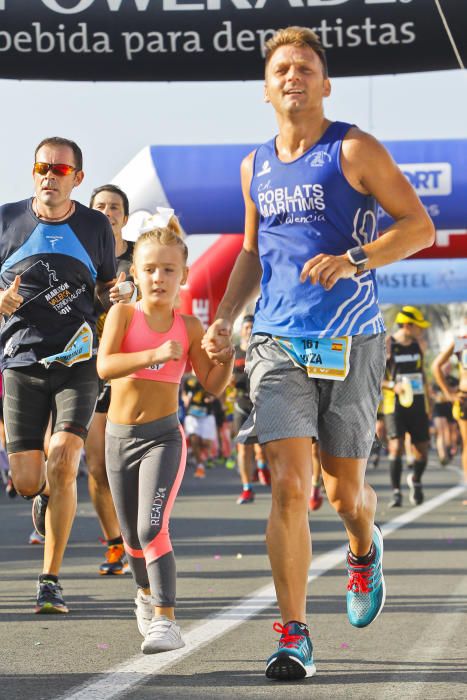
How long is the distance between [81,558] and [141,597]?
363 cm

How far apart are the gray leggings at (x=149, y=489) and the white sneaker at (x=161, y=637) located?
A: 0.30ft

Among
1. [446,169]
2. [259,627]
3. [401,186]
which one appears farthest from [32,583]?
[446,169]

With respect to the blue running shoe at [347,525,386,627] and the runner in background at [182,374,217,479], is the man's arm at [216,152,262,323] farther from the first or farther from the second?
the runner in background at [182,374,217,479]

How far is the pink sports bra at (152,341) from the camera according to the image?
5305 millimetres

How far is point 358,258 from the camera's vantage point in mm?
4715

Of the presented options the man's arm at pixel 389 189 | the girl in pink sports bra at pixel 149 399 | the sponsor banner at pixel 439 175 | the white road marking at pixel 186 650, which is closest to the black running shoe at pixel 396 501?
the sponsor banner at pixel 439 175

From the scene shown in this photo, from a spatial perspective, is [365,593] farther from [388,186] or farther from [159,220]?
[159,220]

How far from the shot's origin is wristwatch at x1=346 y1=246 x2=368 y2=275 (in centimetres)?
470

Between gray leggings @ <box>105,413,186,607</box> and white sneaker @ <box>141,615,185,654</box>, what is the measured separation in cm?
9

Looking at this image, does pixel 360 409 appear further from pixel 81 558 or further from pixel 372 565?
pixel 81 558

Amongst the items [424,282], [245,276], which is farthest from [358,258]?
[424,282]

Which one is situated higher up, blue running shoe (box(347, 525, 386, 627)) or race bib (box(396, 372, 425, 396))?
race bib (box(396, 372, 425, 396))

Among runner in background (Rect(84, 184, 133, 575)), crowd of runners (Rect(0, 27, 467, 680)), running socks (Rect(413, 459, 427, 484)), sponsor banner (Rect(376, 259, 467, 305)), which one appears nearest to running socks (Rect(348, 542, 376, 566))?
crowd of runners (Rect(0, 27, 467, 680))

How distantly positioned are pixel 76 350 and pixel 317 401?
169 centimetres
